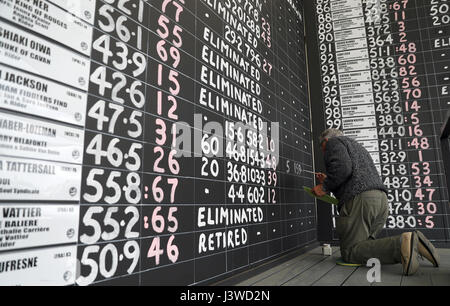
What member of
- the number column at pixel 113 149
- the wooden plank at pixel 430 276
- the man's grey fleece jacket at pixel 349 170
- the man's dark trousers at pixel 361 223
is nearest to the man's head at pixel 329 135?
the man's grey fleece jacket at pixel 349 170

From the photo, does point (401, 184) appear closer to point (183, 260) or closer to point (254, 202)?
point (254, 202)

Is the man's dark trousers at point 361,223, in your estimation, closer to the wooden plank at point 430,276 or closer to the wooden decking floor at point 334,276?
the wooden decking floor at point 334,276

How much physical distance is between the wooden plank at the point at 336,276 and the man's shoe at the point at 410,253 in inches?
13.9

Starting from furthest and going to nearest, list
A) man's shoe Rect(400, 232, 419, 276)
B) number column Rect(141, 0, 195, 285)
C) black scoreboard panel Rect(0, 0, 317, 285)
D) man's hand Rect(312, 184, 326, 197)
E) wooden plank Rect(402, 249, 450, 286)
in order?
man's hand Rect(312, 184, 326, 197)
man's shoe Rect(400, 232, 419, 276)
wooden plank Rect(402, 249, 450, 286)
number column Rect(141, 0, 195, 285)
black scoreboard panel Rect(0, 0, 317, 285)

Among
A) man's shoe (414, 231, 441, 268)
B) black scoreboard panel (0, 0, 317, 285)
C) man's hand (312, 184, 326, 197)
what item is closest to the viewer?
black scoreboard panel (0, 0, 317, 285)

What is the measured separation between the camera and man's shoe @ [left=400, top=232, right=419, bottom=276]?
6.80ft

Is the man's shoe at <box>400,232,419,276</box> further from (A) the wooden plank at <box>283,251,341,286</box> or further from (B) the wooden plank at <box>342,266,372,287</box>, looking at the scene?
(A) the wooden plank at <box>283,251,341,286</box>

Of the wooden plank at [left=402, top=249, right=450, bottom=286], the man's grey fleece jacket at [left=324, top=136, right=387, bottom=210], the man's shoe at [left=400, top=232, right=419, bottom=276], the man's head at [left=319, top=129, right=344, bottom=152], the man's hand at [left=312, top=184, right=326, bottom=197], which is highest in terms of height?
the man's head at [left=319, top=129, right=344, bottom=152]

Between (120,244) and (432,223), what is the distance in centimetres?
329

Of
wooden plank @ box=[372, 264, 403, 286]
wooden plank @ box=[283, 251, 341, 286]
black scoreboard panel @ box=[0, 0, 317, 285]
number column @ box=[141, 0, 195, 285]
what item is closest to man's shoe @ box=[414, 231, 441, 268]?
wooden plank @ box=[372, 264, 403, 286]

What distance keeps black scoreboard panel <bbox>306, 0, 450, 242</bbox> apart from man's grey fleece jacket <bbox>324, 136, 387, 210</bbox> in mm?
1167

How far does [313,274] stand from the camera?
2234 millimetres

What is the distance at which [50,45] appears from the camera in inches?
43.3
